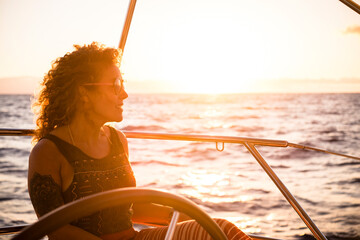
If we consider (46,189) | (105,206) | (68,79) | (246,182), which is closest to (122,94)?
(68,79)

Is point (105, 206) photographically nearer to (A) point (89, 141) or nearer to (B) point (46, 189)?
(B) point (46, 189)

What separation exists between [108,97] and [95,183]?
0.34 meters

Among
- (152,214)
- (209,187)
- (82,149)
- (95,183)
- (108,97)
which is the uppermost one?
(108,97)

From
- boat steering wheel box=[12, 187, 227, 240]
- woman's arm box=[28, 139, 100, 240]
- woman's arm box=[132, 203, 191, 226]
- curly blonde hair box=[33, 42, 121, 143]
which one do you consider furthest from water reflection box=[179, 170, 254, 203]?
boat steering wheel box=[12, 187, 227, 240]

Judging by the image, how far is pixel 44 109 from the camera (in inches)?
63.3

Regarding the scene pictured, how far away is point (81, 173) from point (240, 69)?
73.0 ft

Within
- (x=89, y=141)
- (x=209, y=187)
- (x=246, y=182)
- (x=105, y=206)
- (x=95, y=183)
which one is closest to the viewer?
(x=105, y=206)

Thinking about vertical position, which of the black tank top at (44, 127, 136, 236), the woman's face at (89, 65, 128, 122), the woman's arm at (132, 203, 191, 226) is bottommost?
the woman's arm at (132, 203, 191, 226)

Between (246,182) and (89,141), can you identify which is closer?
(89,141)

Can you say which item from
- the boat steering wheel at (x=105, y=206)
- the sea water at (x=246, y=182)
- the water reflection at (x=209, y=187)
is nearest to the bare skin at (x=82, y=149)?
the boat steering wheel at (x=105, y=206)

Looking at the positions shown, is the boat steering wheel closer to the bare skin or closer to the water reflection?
the bare skin

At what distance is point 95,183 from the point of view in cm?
147

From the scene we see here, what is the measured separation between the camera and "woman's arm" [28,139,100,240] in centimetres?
130

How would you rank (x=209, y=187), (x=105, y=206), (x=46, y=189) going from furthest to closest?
(x=209, y=187)
(x=46, y=189)
(x=105, y=206)
